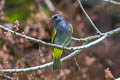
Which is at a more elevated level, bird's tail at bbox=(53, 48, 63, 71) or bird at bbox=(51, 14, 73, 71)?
bird at bbox=(51, 14, 73, 71)

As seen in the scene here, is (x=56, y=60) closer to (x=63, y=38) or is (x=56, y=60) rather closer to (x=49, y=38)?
(x=63, y=38)

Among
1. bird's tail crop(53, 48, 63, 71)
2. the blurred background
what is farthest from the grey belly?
the blurred background

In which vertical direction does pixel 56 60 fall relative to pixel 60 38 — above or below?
below

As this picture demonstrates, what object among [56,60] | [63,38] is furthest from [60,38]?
[56,60]

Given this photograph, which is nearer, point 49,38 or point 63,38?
point 63,38

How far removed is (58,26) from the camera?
191 inches

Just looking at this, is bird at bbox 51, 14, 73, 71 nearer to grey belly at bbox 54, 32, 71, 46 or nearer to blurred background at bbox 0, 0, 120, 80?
grey belly at bbox 54, 32, 71, 46

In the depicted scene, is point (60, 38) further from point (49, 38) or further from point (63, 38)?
point (49, 38)

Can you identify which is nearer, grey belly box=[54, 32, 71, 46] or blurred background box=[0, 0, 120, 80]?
grey belly box=[54, 32, 71, 46]

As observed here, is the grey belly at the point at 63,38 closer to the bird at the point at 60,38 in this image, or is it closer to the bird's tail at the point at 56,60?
the bird at the point at 60,38

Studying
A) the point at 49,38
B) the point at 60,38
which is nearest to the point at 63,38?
the point at 60,38

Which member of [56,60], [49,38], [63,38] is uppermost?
[63,38]

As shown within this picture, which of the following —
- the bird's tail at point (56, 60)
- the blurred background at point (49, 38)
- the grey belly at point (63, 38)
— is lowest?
the blurred background at point (49, 38)

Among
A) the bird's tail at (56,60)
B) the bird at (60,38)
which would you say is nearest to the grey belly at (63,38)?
the bird at (60,38)
